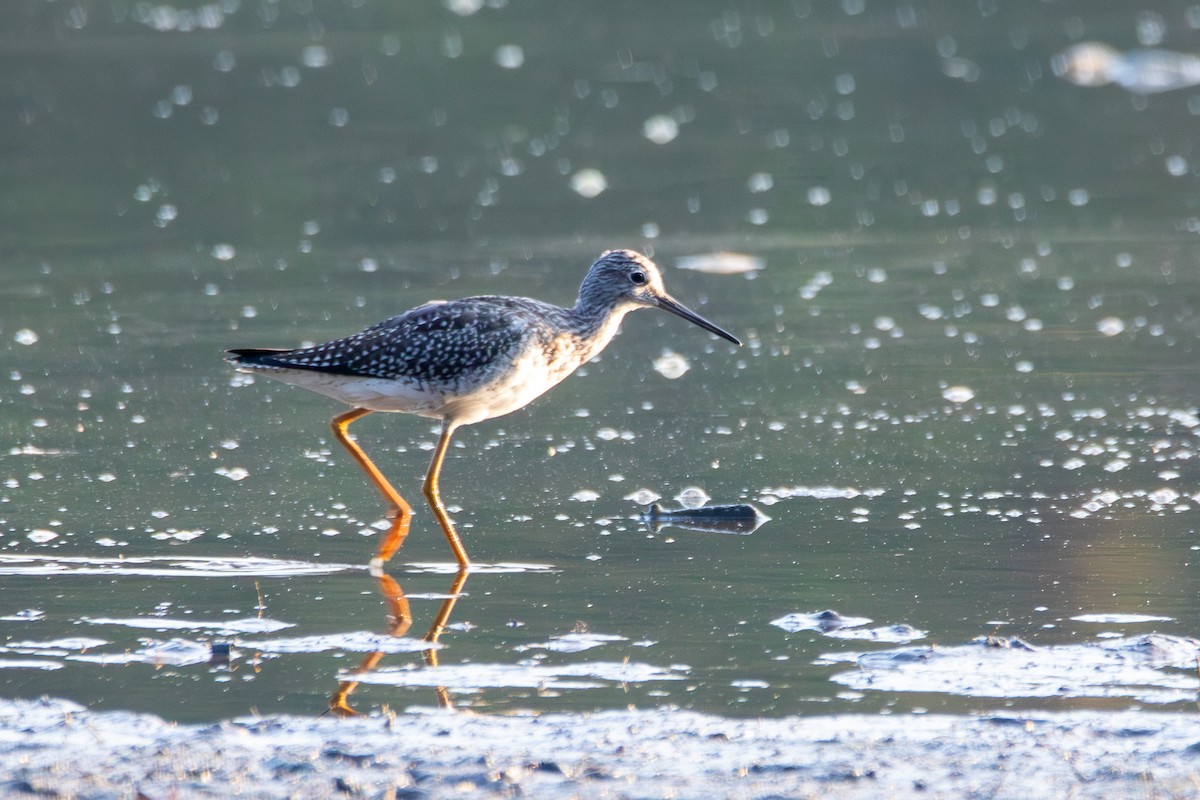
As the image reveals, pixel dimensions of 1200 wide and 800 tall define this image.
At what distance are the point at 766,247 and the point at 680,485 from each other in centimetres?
608

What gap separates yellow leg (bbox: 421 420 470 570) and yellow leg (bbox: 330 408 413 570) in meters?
0.15

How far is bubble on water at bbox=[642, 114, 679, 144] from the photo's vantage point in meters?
19.2

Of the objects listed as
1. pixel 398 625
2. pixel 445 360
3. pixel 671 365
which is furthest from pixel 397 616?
pixel 671 365

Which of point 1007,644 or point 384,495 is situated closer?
point 1007,644

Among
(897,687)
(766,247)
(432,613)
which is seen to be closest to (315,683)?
(432,613)

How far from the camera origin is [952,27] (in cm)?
2661

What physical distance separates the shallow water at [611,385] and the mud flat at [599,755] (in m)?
0.23

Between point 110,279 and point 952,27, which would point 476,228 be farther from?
point 952,27

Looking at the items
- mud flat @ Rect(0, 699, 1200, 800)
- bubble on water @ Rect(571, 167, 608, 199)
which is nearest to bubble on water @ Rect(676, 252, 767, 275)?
bubble on water @ Rect(571, 167, 608, 199)

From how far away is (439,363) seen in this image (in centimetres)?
776

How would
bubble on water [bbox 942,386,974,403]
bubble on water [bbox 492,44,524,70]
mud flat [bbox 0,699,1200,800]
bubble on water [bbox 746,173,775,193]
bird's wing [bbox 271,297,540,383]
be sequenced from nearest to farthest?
mud flat [bbox 0,699,1200,800] → bird's wing [bbox 271,297,540,383] → bubble on water [bbox 942,386,974,403] → bubble on water [bbox 746,173,775,193] → bubble on water [bbox 492,44,524,70]

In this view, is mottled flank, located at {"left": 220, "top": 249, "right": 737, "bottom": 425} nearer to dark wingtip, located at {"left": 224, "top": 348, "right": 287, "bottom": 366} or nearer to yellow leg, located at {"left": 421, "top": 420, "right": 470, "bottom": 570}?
dark wingtip, located at {"left": 224, "top": 348, "right": 287, "bottom": 366}

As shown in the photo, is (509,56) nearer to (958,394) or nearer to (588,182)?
(588,182)

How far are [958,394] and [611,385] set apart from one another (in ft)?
6.72
